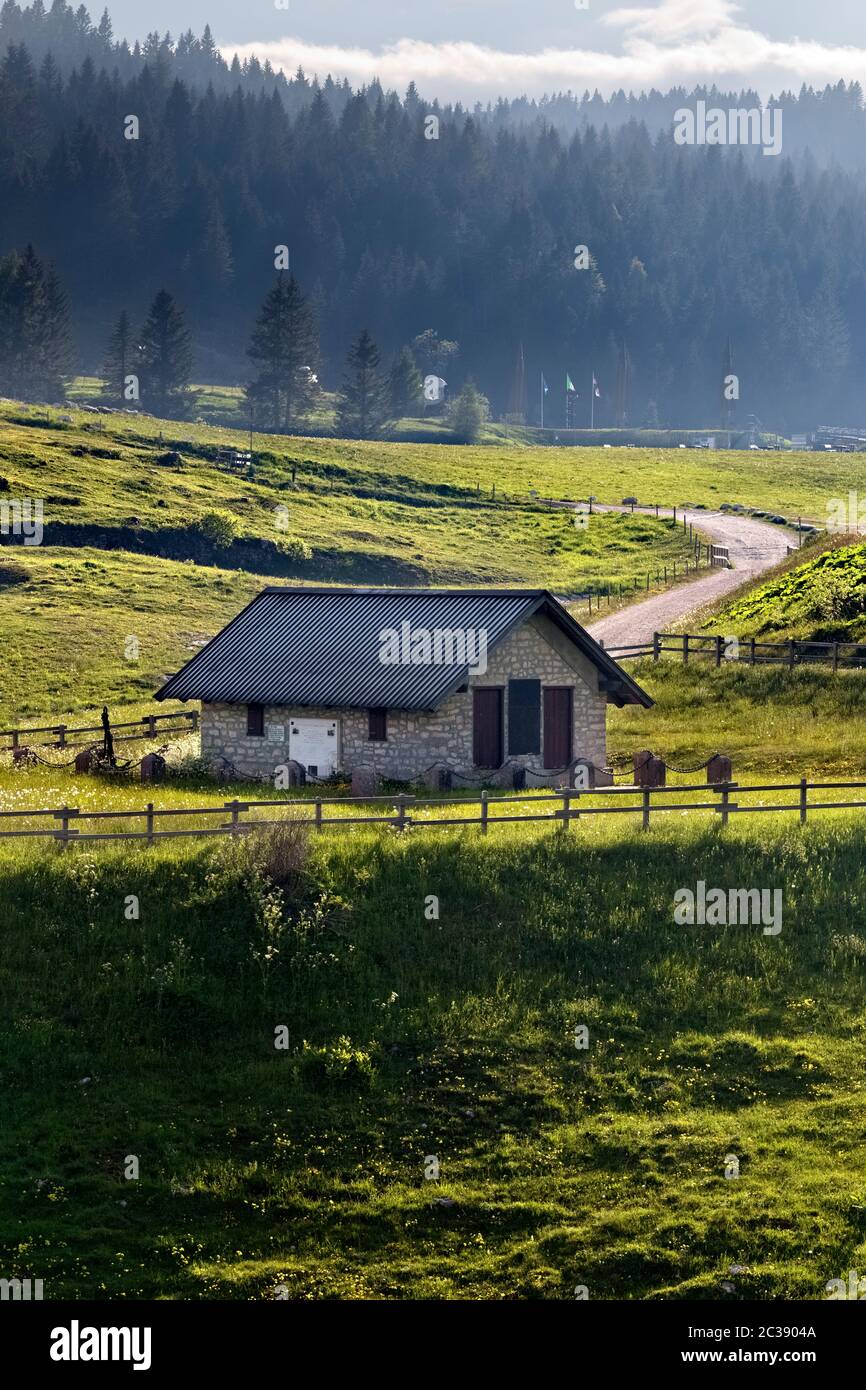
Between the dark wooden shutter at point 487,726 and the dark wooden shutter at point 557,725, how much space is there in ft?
4.69

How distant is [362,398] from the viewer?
6668 inches

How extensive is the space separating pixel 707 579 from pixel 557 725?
139 ft

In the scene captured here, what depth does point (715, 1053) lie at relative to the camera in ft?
88.8

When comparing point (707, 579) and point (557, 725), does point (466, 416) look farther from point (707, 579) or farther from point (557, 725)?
point (557, 725)

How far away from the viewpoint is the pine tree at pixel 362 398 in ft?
555

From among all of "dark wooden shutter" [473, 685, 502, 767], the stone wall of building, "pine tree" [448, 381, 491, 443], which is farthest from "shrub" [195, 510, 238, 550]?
"pine tree" [448, 381, 491, 443]

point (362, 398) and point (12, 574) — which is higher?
point (362, 398)

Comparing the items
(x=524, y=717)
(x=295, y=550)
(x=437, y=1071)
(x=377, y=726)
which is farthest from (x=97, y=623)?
(x=437, y=1071)

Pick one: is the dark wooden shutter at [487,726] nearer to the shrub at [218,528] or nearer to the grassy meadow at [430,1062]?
the grassy meadow at [430,1062]

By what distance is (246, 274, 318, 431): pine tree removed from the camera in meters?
172

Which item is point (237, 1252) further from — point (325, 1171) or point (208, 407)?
point (208, 407)

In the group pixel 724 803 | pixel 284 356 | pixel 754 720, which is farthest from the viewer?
pixel 284 356

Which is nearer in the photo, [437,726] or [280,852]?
[280,852]

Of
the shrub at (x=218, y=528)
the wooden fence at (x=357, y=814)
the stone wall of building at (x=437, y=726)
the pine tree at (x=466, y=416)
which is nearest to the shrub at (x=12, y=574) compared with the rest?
the shrub at (x=218, y=528)
